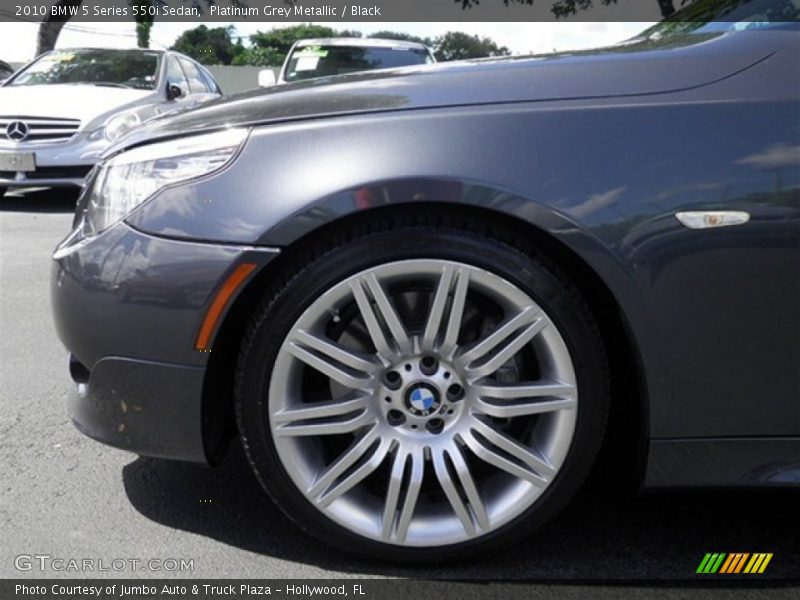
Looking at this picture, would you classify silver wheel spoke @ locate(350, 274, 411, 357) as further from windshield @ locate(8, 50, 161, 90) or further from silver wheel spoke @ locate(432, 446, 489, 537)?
windshield @ locate(8, 50, 161, 90)

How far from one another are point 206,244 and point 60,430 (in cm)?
135

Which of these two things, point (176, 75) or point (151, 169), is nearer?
point (151, 169)

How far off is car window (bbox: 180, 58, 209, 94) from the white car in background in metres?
1.20

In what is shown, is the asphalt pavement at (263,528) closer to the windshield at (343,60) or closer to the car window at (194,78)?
the windshield at (343,60)

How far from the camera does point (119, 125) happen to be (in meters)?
7.57

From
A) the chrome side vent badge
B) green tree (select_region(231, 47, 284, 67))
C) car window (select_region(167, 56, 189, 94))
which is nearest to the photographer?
the chrome side vent badge

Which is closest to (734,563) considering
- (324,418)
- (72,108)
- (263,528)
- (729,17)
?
(324,418)

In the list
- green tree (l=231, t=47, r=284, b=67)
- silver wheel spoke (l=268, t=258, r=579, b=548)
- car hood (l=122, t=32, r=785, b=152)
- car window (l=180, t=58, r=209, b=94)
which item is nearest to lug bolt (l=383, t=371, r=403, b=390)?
silver wheel spoke (l=268, t=258, r=579, b=548)

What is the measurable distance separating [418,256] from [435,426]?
427 millimetres

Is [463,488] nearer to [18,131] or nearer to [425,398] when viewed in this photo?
[425,398]

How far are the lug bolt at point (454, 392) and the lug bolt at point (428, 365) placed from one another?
0.06 m

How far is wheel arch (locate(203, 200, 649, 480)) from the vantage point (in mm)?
1952

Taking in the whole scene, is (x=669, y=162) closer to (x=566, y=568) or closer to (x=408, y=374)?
(x=408, y=374)

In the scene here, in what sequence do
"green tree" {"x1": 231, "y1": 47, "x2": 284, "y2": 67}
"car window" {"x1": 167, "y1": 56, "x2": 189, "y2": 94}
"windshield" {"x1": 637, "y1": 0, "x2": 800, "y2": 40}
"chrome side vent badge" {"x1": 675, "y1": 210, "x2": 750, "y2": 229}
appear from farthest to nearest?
"green tree" {"x1": 231, "y1": 47, "x2": 284, "y2": 67}, "car window" {"x1": 167, "y1": 56, "x2": 189, "y2": 94}, "windshield" {"x1": 637, "y1": 0, "x2": 800, "y2": 40}, "chrome side vent badge" {"x1": 675, "y1": 210, "x2": 750, "y2": 229}
